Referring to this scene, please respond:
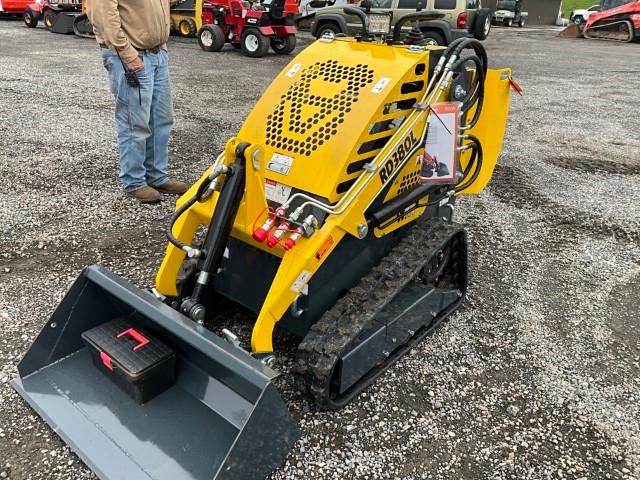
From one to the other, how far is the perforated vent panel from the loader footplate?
74 centimetres

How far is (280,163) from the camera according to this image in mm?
2711

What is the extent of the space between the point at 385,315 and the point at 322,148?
2.90 ft

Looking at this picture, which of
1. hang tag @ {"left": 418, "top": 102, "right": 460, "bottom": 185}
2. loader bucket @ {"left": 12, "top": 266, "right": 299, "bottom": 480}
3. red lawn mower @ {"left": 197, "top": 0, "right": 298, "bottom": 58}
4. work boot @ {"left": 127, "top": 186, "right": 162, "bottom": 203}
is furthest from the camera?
red lawn mower @ {"left": 197, "top": 0, "right": 298, "bottom": 58}

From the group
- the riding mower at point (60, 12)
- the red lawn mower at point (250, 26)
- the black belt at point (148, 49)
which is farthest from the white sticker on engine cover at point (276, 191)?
the riding mower at point (60, 12)

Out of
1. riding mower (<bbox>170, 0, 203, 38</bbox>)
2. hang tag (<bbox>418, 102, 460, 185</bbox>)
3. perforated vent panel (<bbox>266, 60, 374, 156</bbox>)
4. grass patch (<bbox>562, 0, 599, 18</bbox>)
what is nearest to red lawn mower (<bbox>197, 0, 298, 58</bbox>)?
riding mower (<bbox>170, 0, 203, 38</bbox>)

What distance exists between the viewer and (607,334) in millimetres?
3299

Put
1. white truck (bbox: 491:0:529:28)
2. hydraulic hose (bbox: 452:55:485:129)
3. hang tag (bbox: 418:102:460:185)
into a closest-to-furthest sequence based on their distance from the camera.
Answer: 1. hang tag (bbox: 418:102:460:185)
2. hydraulic hose (bbox: 452:55:485:129)
3. white truck (bbox: 491:0:529:28)

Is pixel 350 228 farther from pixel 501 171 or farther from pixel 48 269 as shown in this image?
pixel 501 171

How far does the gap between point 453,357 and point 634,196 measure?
3551 mm

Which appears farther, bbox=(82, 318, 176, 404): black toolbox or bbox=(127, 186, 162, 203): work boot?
bbox=(127, 186, 162, 203): work boot

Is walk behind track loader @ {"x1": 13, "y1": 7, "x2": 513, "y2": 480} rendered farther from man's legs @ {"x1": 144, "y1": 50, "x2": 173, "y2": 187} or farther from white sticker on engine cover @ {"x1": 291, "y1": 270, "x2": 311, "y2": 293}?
man's legs @ {"x1": 144, "y1": 50, "x2": 173, "y2": 187}

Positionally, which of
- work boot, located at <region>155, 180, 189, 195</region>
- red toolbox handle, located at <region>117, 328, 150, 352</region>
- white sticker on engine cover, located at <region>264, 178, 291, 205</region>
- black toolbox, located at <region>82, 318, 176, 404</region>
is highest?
white sticker on engine cover, located at <region>264, 178, 291, 205</region>

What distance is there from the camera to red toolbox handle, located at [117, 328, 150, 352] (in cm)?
237

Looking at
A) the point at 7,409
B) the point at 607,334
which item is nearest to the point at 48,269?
the point at 7,409
